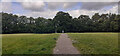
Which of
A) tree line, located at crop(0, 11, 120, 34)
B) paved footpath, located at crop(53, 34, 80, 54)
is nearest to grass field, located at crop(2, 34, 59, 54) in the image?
paved footpath, located at crop(53, 34, 80, 54)

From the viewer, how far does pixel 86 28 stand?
53281mm

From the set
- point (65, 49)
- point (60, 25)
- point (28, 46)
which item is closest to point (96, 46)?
point (65, 49)

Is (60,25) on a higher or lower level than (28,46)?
higher

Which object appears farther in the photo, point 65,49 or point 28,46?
point 28,46

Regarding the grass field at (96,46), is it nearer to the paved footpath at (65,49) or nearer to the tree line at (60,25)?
the paved footpath at (65,49)

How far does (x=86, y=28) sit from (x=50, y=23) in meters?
19.8

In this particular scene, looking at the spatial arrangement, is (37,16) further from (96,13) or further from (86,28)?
(96,13)

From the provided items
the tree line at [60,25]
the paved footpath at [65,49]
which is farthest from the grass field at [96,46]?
the tree line at [60,25]

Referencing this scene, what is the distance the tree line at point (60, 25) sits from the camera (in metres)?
51.8

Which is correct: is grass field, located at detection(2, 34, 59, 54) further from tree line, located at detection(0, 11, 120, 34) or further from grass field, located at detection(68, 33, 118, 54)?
tree line, located at detection(0, 11, 120, 34)

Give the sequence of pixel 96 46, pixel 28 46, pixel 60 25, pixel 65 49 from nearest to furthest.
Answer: pixel 65 49 → pixel 96 46 → pixel 28 46 → pixel 60 25

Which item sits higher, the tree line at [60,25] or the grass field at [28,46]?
the tree line at [60,25]

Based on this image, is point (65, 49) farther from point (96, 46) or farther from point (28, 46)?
point (28, 46)

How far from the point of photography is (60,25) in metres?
54.7
